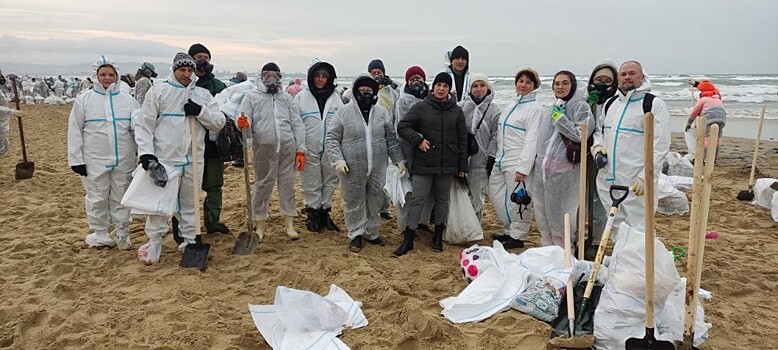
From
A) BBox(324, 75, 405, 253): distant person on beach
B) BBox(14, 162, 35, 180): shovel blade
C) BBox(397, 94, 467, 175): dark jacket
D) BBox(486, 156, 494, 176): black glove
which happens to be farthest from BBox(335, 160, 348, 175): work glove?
BBox(14, 162, 35, 180): shovel blade

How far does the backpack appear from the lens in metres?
4.90

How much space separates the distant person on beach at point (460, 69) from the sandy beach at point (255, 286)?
161cm

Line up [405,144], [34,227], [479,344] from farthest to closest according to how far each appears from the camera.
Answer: [34,227], [405,144], [479,344]

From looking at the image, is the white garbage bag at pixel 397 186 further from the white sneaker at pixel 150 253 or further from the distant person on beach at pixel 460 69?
the white sneaker at pixel 150 253

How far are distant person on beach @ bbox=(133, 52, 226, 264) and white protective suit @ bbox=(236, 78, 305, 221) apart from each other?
1.42 ft

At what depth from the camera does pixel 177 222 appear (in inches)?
205

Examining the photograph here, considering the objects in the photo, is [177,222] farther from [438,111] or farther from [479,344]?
[479,344]

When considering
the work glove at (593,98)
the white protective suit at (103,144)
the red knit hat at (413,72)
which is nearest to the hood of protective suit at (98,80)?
the white protective suit at (103,144)

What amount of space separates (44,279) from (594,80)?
4975 mm

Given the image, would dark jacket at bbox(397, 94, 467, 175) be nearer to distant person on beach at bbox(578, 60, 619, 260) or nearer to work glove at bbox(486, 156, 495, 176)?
work glove at bbox(486, 156, 495, 176)

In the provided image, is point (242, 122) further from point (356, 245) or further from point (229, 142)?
point (356, 245)

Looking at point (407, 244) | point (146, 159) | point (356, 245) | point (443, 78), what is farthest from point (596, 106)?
point (146, 159)

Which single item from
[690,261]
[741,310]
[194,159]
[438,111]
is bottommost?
[741,310]

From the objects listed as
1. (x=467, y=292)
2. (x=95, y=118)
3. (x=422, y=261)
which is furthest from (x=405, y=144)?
(x=95, y=118)
